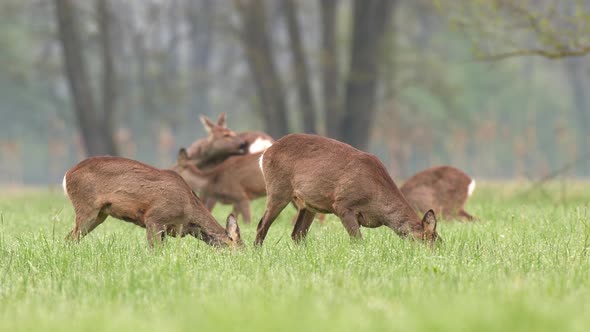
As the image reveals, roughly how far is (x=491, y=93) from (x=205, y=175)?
1593 inches

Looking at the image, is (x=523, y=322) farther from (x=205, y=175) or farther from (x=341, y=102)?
(x=341, y=102)

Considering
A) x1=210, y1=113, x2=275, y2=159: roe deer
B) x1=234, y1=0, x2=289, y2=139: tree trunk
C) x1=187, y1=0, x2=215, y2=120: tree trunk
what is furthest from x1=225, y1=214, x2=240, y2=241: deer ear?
x1=187, y1=0, x2=215, y2=120: tree trunk

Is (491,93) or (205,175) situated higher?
(205,175)

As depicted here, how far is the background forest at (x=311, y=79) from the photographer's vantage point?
18.9m

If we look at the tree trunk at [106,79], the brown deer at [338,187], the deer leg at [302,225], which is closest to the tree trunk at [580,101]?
the tree trunk at [106,79]

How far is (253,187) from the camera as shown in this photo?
11.7 meters

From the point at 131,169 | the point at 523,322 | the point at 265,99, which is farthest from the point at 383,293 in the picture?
the point at 265,99

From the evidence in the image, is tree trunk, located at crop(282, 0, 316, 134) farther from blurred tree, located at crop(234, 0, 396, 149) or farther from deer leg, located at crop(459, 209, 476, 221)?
deer leg, located at crop(459, 209, 476, 221)

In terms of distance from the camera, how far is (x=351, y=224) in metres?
7.56

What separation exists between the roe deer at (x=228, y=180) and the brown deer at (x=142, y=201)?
3.62 m

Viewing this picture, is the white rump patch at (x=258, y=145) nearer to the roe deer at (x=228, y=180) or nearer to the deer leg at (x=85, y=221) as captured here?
the roe deer at (x=228, y=180)

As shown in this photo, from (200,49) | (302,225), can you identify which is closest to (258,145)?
(302,225)

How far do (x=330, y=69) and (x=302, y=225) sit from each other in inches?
461

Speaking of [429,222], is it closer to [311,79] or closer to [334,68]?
[334,68]
